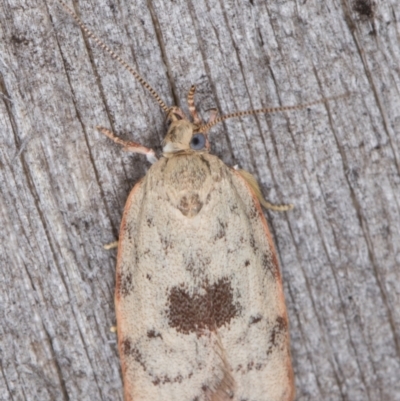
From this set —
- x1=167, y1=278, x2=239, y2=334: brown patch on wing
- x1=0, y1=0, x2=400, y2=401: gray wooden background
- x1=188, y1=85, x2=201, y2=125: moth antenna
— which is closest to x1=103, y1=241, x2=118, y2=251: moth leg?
x1=0, y1=0, x2=400, y2=401: gray wooden background

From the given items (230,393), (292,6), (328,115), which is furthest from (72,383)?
(292,6)

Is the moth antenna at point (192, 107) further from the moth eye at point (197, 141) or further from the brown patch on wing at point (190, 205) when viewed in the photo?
the brown patch on wing at point (190, 205)

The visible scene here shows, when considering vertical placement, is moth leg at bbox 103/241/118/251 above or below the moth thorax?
below

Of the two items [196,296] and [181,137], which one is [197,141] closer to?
[181,137]

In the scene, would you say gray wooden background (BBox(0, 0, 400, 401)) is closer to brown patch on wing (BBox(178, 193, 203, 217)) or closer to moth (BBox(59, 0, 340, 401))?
moth (BBox(59, 0, 340, 401))

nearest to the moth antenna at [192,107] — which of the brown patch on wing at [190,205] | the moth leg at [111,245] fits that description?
the brown patch on wing at [190,205]
